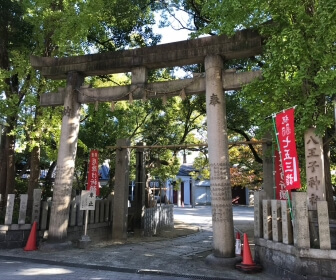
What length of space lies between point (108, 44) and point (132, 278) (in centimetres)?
1113

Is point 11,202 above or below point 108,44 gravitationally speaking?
below

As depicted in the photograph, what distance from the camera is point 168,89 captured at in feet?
31.0

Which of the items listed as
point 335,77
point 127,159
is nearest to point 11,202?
point 127,159

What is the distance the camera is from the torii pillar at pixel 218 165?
25.4 ft

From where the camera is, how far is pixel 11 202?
9.42 m

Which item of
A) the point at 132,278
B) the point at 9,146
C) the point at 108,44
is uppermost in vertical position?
the point at 108,44

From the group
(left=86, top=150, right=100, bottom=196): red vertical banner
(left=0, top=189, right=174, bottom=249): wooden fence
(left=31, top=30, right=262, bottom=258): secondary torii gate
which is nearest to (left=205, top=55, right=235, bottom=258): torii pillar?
(left=31, top=30, right=262, bottom=258): secondary torii gate

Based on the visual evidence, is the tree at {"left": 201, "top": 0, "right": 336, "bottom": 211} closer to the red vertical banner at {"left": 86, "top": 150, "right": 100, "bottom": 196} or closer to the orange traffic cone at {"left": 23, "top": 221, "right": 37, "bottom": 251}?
the red vertical banner at {"left": 86, "top": 150, "right": 100, "bottom": 196}

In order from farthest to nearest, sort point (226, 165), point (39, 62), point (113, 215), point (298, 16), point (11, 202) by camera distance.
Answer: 1. point (113, 215)
2. point (39, 62)
3. point (11, 202)
4. point (226, 165)
5. point (298, 16)

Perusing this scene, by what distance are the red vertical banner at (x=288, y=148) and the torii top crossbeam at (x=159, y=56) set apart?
8.96ft

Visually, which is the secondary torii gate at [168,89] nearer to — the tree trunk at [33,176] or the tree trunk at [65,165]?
the tree trunk at [65,165]

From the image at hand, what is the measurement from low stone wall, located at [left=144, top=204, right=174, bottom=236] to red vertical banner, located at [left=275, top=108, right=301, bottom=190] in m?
8.26

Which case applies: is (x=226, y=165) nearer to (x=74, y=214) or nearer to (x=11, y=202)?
(x=74, y=214)

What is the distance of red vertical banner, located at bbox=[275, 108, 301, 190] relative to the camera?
630 centimetres
